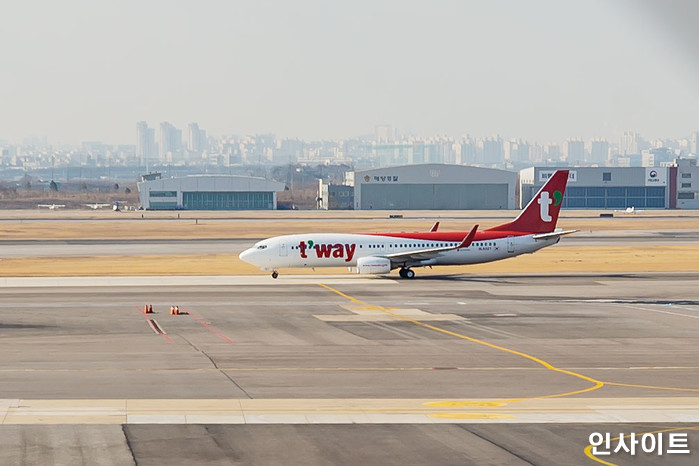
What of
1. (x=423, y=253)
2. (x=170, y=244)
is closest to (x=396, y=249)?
(x=423, y=253)

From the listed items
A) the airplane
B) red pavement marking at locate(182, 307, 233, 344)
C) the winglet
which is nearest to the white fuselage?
the airplane

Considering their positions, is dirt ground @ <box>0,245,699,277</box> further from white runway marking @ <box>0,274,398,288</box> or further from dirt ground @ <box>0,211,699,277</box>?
white runway marking @ <box>0,274,398,288</box>

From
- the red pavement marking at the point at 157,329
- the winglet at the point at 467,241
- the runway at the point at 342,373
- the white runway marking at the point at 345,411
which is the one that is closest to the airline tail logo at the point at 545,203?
the winglet at the point at 467,241

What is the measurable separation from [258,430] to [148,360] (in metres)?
14.6

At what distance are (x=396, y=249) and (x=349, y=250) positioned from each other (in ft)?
12.0

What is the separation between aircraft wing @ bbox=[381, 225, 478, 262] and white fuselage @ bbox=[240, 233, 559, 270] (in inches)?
11.8

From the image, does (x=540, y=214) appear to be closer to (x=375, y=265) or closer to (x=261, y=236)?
(x=375, y=265)

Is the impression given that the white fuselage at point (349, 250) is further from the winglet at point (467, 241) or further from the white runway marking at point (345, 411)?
the white runway marking at point (345, 411)

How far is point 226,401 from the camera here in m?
35.3

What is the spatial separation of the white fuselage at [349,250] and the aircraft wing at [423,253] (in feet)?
0.99

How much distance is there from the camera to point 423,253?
81.1 m

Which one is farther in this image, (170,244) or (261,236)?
(261,236)

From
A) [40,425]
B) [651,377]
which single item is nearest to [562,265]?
[651,377]

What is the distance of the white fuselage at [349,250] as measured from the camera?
3187 inches
